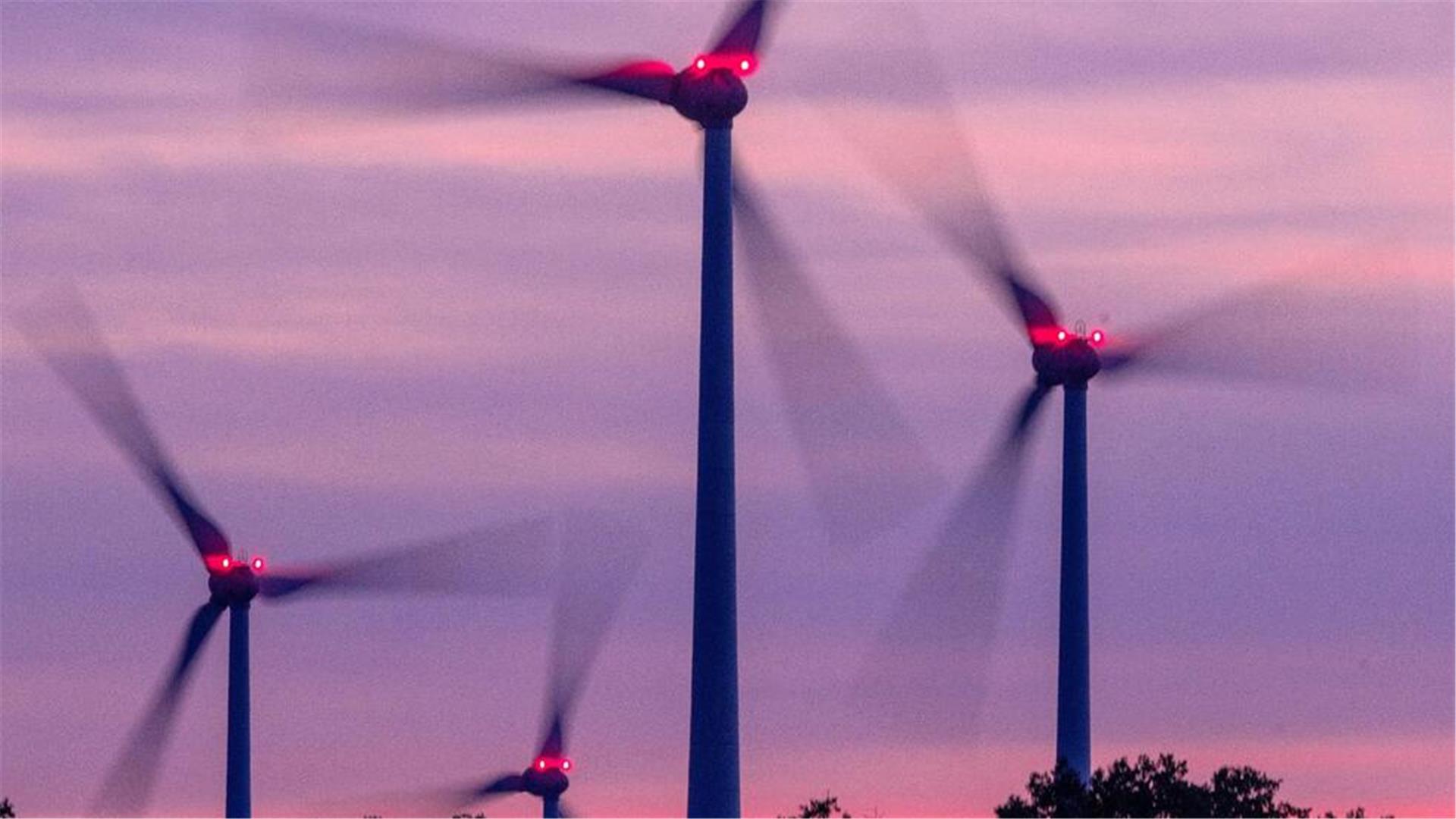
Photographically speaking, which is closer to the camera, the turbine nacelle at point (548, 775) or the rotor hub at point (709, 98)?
the rotor hub at point (709, 98)

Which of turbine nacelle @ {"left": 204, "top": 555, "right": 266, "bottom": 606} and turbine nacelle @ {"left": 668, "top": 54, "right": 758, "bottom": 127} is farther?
turbine nacelle @ {"left": 204, "top": 555, "right": 266, "bottom": 606}

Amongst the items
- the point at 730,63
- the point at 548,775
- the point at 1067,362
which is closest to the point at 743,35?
the point at 730,63

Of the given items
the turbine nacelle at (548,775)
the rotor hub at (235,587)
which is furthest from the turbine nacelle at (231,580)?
the turbine nacelle at (548,775)

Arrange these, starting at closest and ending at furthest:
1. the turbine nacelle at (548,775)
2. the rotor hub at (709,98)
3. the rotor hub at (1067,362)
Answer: the rotor hub at (709,98) < the rotor hub at (1067,362) < the turbine nacelle at (548,775)

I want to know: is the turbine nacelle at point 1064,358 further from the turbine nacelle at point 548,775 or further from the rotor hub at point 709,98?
the turbine nacelle at point 548,775

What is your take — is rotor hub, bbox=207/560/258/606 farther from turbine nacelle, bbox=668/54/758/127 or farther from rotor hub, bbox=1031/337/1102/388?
turbine nacelle, bbox=668/54/758/127

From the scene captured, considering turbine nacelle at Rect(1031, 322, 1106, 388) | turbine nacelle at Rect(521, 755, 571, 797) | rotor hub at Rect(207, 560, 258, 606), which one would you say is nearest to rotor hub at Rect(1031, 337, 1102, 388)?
turbine nacelle at Rect(1031, 322, 1106, 388)
